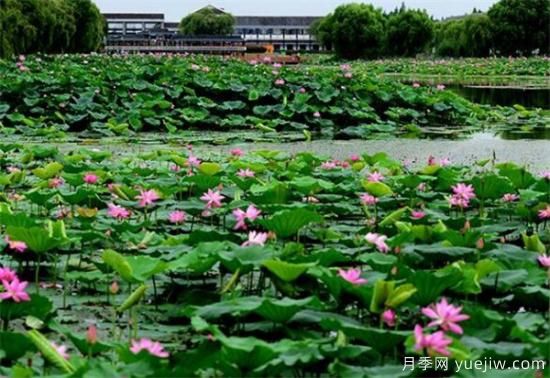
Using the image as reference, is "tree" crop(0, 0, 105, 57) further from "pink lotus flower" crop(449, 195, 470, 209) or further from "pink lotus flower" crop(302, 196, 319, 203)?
"pink lotus flower" crop(449, 195, 470, 209)

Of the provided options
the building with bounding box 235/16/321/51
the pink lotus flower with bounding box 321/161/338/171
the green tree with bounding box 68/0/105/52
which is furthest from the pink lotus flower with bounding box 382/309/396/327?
the building with bounding box 235/16/321/51

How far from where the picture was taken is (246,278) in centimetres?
204

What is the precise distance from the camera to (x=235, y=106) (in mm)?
6844

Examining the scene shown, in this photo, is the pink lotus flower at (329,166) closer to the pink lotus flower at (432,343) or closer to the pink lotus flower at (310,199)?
the pink lotus flower at (310,199)

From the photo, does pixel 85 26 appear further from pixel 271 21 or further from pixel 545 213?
pixel 271 21

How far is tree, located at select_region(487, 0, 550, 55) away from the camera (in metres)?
33.0

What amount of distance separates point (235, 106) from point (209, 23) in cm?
4302

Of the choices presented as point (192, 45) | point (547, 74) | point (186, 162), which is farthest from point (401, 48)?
point (186, 162)

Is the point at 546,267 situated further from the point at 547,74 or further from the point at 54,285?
the point at 547,74

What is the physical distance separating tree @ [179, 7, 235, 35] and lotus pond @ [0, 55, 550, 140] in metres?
41.5

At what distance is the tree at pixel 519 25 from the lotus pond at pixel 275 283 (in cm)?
3172

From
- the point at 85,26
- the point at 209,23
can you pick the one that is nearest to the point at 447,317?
the point at 85,26

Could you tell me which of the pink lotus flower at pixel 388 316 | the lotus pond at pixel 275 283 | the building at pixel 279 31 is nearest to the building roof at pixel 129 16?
the building at pixel 279 31

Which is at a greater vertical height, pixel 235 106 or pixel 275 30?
pixel 235 106
